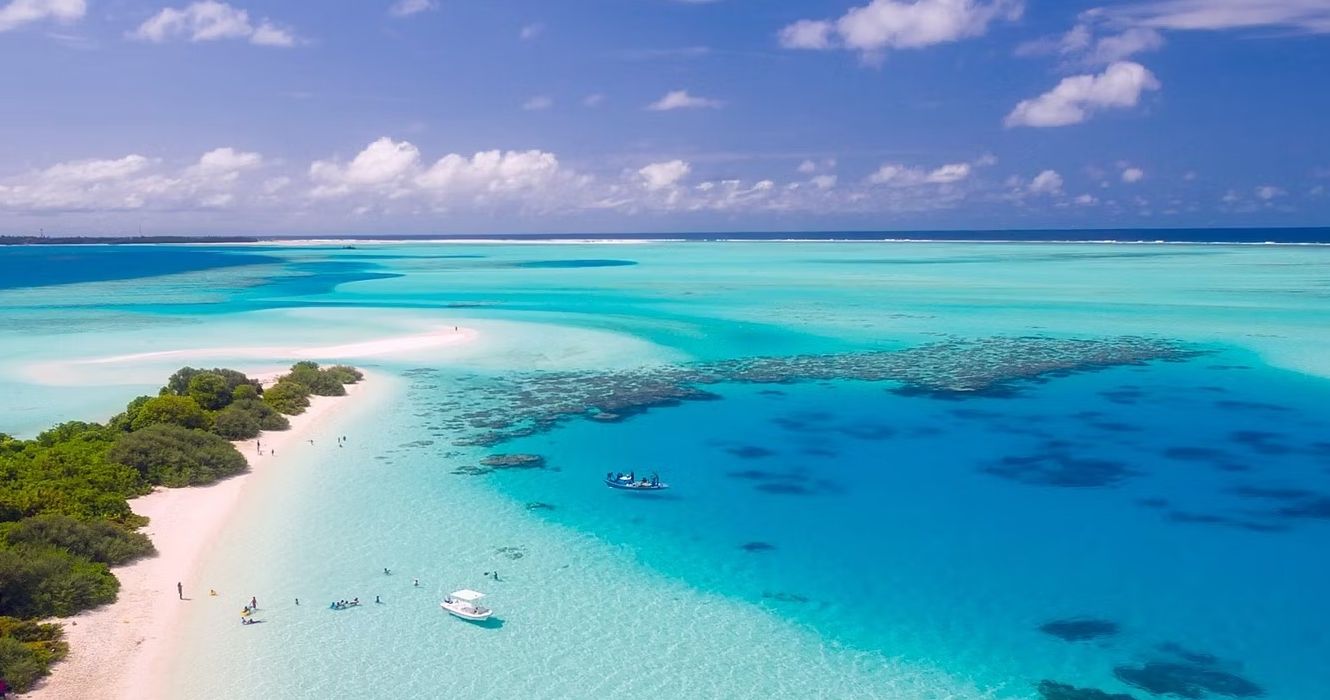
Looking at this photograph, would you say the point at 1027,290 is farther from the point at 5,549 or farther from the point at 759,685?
the point at 5,549

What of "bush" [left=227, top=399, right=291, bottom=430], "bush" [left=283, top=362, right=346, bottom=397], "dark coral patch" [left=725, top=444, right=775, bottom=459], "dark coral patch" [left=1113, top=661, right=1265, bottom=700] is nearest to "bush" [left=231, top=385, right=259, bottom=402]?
"bush" [left=227, top=399, right=291, bottom=430]

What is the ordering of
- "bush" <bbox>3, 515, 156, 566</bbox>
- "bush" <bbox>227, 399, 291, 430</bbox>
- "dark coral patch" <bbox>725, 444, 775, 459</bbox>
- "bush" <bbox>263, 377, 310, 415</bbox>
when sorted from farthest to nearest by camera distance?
"bush" <bbox>263, 377, 310, 415</bbox>, "bush" <bbox>227, 399, 291, 430</bbox>, "dark coral patch" <bbox>725, 444, 775, 459</bbox>, "bush" <bbox>3, 515, 156, 566</bbox>

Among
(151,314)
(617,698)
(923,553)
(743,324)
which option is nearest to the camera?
(617,698)

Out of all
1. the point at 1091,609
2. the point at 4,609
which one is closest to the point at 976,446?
the point at 1091,609

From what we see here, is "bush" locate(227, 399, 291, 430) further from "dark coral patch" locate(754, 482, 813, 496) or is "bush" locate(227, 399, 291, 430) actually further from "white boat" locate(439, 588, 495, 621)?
"dark coral patch" locate(754, 482, 813, 496)

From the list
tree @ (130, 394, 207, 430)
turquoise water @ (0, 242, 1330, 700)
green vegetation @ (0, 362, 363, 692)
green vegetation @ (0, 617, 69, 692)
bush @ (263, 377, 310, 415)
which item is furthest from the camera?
bush @ (263, 377, 310, 415)

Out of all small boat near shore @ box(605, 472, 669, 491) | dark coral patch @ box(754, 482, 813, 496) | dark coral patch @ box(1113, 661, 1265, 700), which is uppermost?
small boat near shore @ box(605, 472, 669, 491)
